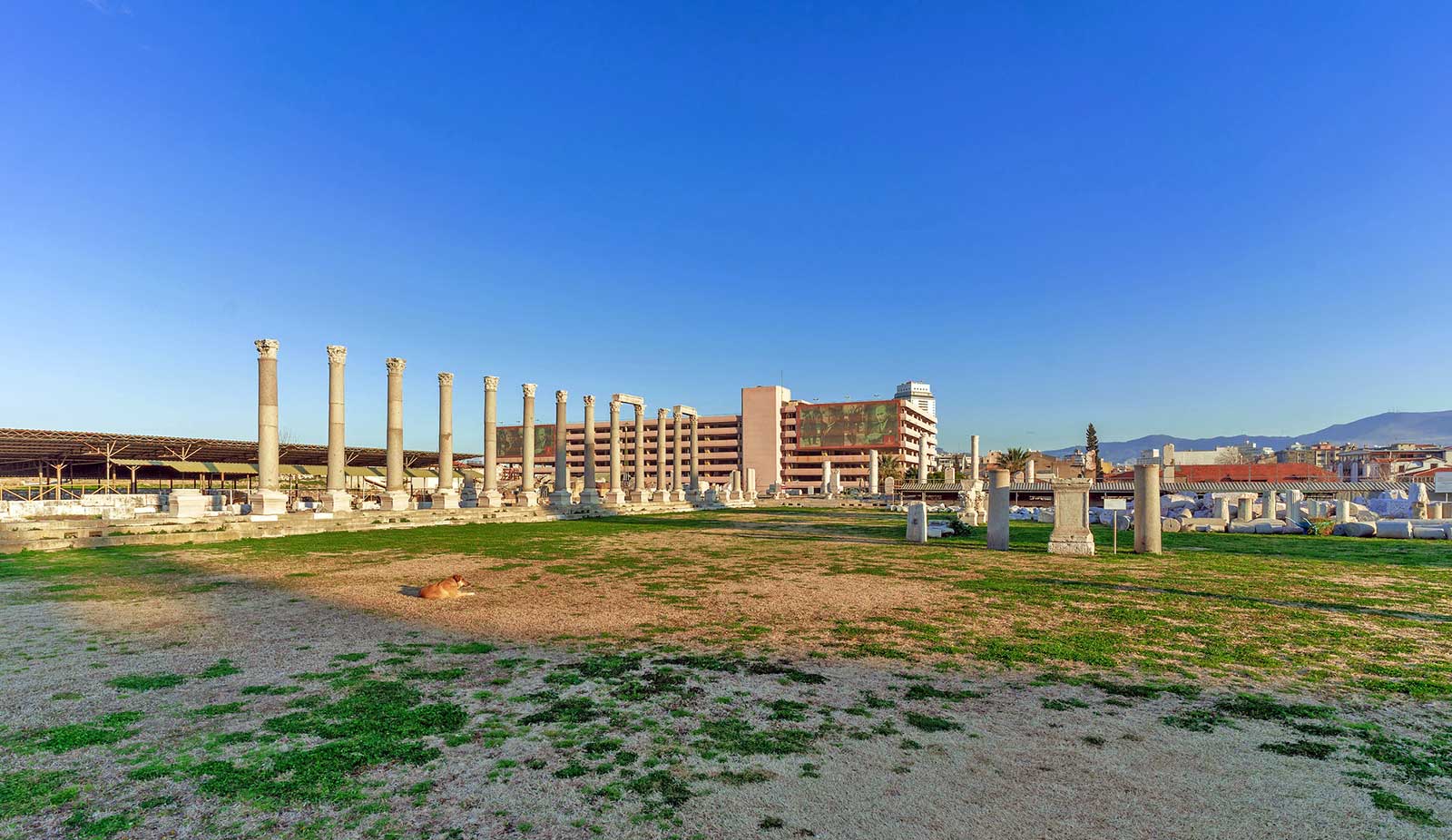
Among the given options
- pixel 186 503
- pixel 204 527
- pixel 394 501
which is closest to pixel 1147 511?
pixel 394 501

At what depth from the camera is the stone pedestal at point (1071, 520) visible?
Result: 18.5 m

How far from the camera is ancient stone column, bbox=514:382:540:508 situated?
39688 millimetres

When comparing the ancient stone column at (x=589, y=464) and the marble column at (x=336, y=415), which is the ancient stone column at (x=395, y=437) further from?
the ancient stone column at (x=589, y=464)

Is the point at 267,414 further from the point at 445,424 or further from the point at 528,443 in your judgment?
the point at 528,443

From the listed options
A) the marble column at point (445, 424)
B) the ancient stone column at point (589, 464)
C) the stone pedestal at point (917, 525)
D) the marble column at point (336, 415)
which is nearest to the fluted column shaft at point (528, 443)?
the ancient stone column at point (589, 464)

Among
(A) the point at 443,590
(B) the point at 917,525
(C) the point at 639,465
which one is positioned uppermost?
(C) the point at 639,465

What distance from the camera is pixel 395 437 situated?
1270 inches

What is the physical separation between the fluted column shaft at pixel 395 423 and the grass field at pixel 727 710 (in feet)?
64.0

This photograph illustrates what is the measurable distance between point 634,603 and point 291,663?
520 cm

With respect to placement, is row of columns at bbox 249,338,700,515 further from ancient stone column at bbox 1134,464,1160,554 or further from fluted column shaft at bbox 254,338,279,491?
ancient stone column at bbox 1134,464,1160,554

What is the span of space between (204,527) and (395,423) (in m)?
9.86

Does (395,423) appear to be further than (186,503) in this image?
Yes

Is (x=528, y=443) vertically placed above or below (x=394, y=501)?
above

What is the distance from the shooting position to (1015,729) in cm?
571
